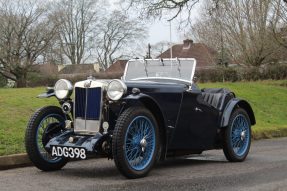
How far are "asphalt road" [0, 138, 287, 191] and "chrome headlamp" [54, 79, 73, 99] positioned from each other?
1.13m

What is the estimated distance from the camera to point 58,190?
6.27 metres

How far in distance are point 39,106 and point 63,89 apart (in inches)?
192

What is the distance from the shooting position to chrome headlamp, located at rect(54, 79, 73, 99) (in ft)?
25.3

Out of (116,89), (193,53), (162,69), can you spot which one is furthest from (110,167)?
(193,53)

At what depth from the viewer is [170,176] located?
740 centimetres

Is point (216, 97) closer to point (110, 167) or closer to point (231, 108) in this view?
point (231, 108)

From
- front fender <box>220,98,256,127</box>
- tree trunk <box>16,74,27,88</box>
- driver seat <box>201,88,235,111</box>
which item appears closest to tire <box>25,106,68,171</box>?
driver seat <box>201,88,235,111</box>

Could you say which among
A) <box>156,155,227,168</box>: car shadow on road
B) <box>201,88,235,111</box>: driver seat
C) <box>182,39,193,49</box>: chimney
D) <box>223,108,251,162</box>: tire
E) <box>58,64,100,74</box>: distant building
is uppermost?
<box>182,39,193,49</box>: chimney

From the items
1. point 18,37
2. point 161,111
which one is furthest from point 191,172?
point 18,37

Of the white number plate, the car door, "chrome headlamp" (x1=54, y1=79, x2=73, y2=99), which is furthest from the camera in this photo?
the car door

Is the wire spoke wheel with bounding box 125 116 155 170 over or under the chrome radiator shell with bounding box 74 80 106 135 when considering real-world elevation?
under

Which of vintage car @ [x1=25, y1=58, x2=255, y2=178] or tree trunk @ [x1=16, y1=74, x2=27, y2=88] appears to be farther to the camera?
tree trunk @ [x1=16, y1=74, x2=27, y2=88]

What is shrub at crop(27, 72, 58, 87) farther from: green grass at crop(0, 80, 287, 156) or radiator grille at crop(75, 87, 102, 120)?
radiator grille at crop(75, 87, 102, 120)

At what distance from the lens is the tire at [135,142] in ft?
22.2
